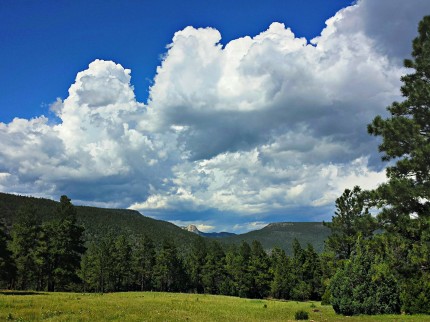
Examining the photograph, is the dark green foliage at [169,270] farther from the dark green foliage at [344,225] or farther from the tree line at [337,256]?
the dark green foliage at [344,225]

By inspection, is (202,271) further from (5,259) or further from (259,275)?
(5,259)

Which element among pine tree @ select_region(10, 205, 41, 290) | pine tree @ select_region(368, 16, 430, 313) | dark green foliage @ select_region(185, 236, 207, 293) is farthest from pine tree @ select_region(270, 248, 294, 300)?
pine tree @ select_region(368, 16, 430, 313)

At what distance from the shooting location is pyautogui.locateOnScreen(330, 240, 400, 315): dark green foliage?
31625mm

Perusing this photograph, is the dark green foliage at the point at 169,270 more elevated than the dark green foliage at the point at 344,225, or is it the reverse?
the dark green foliage at the point at 344,225

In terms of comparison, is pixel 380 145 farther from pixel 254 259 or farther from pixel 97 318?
pixel 254 259

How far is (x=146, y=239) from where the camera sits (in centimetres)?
10925

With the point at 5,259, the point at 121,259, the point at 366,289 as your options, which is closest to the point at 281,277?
the point at 121,259

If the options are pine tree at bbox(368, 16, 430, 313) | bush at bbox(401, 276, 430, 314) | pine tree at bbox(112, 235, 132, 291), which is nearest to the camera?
pine tree at bbox(368, 16, 430, 313)

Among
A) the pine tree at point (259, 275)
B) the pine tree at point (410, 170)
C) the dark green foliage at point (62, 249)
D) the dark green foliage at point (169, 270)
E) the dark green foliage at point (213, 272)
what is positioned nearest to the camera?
the pine tree at point (410, 170)

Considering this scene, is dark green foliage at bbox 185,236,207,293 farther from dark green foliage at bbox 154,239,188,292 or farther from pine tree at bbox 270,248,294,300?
pine tree at bbox 270,248,294,300

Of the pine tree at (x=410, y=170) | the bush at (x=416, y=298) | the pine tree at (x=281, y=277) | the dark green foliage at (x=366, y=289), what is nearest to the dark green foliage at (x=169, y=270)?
the pine tree at (x=281, y=277)

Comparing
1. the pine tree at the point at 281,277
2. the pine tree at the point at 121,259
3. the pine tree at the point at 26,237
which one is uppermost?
the pine tree at the point at 26,237

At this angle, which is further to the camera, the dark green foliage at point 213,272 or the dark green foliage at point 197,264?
the dark green foliage at point 197,264

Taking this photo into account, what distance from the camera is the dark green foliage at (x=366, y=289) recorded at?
31625 mm
